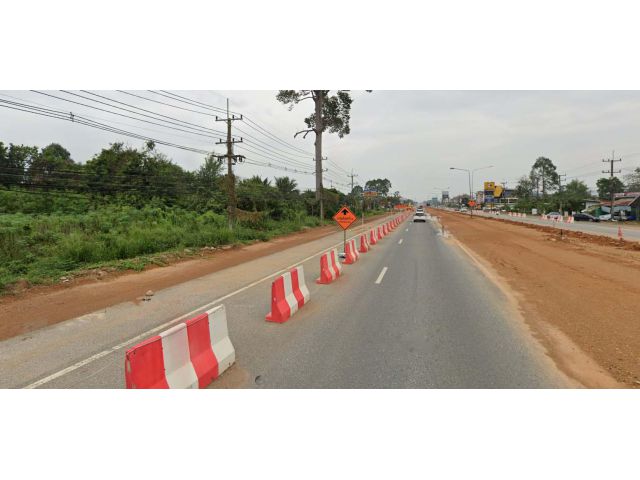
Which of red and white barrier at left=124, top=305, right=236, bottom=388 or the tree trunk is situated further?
the tree trunk

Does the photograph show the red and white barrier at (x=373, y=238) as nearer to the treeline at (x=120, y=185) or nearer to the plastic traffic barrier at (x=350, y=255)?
the plastic traffic barrier at (x=350, y=255)

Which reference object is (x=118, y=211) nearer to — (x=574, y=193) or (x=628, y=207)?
(x=628, y=207)

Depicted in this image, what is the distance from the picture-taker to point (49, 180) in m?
26.4

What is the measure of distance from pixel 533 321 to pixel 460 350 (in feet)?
7.22

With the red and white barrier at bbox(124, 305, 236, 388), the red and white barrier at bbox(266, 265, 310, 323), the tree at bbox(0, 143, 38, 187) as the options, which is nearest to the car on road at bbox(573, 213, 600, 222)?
the red and white barrier at bbox(266, 265, 310, 323)

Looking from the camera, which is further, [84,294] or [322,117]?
[322,117]

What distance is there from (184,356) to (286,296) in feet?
9.21

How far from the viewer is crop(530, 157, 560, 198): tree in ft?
323

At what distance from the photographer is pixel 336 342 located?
4.80 meters

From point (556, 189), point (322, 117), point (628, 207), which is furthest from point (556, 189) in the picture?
point (322, 117)

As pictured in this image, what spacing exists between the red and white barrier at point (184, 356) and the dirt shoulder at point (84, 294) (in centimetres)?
376

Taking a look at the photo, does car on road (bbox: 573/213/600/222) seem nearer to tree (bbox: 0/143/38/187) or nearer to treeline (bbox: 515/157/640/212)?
treeline (bbox: 515/157/640/212)

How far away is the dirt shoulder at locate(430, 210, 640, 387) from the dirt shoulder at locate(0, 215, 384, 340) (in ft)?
26.6

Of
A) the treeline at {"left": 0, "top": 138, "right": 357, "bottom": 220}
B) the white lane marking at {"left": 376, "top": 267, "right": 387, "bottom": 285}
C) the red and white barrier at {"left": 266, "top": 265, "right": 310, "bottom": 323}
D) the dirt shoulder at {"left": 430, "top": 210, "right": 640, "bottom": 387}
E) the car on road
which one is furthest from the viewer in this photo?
the car on road
